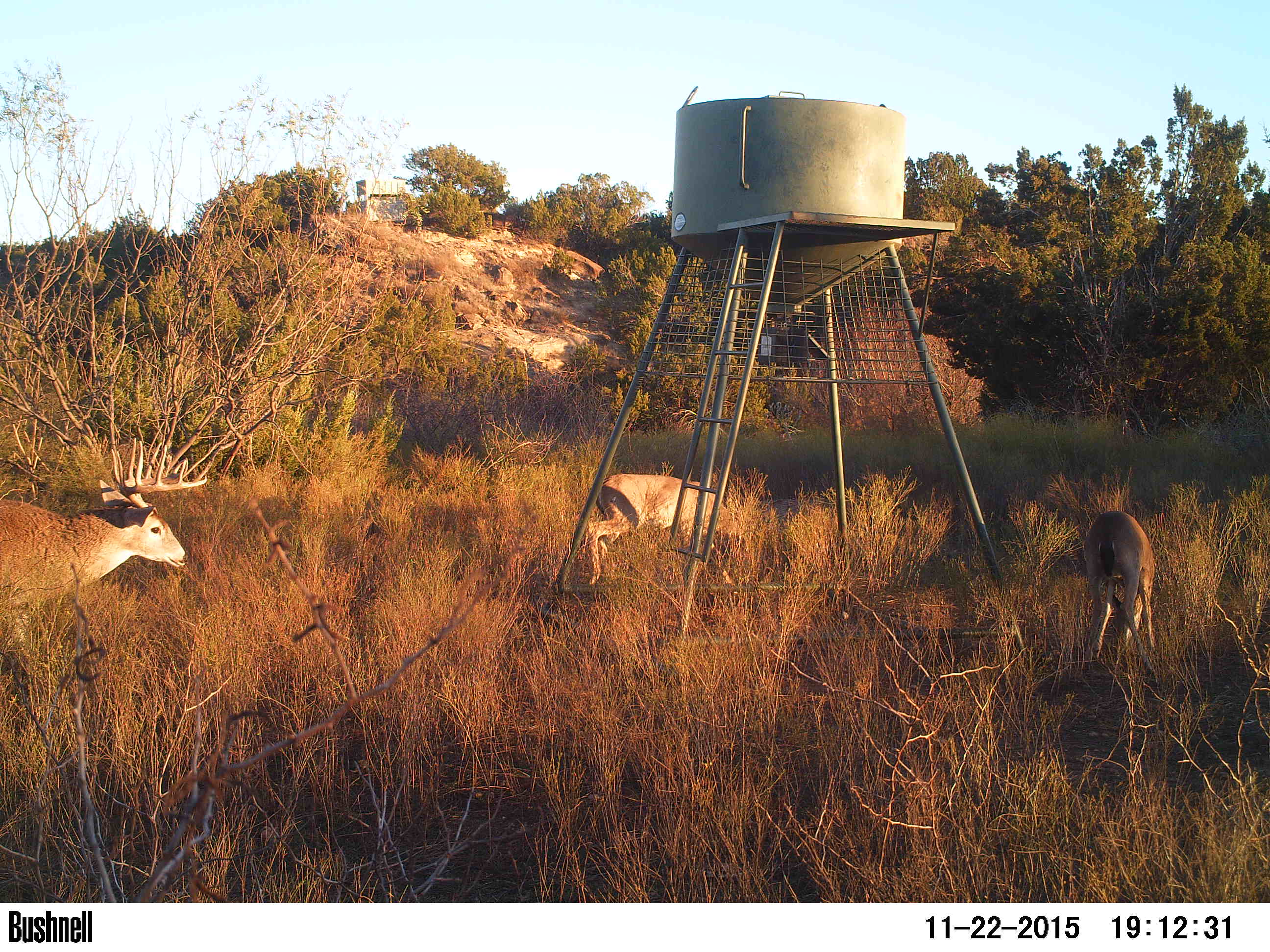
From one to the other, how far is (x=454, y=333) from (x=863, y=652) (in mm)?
22312

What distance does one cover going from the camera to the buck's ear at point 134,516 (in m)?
5.76

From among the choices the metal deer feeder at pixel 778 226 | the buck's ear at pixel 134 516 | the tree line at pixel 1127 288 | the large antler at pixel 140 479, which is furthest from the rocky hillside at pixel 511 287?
the metal deer feeder at pixel 778 226

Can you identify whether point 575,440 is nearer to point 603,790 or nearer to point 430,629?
point 430,629

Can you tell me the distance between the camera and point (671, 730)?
148 inches

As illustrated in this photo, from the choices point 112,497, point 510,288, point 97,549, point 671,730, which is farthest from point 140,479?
point 510,288

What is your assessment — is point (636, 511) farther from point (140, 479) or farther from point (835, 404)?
point (140, 479)

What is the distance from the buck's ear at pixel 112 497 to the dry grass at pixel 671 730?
0.64 meters

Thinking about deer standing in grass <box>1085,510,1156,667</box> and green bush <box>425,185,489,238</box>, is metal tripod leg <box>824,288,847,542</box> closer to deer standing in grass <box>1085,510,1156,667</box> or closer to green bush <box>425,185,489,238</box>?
deer standing in grass <box>1085,510,1156,667</box>

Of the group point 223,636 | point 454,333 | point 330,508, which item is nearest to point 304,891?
point 223,636

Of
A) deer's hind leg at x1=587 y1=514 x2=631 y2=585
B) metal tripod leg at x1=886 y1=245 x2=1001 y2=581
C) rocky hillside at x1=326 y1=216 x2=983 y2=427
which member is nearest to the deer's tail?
metal tripod leg at x1=886 y1=245 x2=1001 y2=581

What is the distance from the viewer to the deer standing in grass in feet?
16.4

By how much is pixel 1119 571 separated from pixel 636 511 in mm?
3727

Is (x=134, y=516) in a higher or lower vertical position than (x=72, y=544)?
higher

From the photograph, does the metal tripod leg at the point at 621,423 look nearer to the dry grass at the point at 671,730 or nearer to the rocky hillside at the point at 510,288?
the dry grass at the point at 671,730
